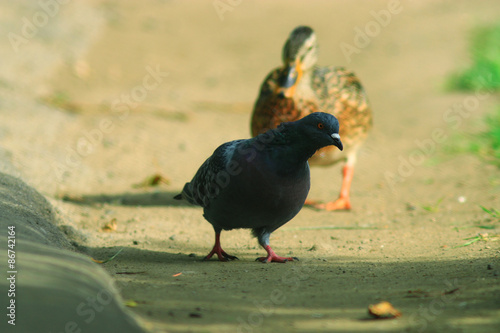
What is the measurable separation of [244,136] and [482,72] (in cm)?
441

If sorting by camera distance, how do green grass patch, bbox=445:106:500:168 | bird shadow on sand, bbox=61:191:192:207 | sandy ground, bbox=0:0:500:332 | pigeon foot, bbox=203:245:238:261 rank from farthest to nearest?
green grass patch, bbox=445:106:500:168 → bird shadow on sand, bbox=61:191:192:207 → pigeon foot, bbox=203:245:238:261 → sandy ground, bbox=0:0:500:332

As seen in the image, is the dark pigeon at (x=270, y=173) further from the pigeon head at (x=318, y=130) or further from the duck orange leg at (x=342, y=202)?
the duck orange leg at (x=342, y=202)

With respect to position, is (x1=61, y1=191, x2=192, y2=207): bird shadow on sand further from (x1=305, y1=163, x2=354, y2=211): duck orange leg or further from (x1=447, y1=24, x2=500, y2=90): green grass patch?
(x1=447, y1=24, x2=500, y2=90): green grass patch

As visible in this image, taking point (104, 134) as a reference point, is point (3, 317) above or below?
below

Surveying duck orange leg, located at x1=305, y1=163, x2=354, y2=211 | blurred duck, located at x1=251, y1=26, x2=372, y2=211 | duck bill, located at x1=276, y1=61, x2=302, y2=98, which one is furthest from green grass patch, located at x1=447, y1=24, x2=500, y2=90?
duck bill, located at x1=276, y1=61, x2=302, y2=98

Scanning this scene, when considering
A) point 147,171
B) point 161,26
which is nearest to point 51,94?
point 147,171

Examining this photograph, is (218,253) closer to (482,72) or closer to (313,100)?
(313,100)

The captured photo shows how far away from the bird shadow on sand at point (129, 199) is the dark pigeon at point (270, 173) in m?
2.15

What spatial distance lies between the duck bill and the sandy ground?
1.17 metres

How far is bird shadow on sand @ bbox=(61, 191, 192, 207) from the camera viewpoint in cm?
606

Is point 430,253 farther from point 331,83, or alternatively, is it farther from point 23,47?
point 23,47

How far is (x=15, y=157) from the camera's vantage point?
21.0 feet

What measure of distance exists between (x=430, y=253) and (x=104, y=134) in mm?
5117

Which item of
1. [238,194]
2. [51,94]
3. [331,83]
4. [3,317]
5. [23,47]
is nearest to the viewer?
[3,317]
